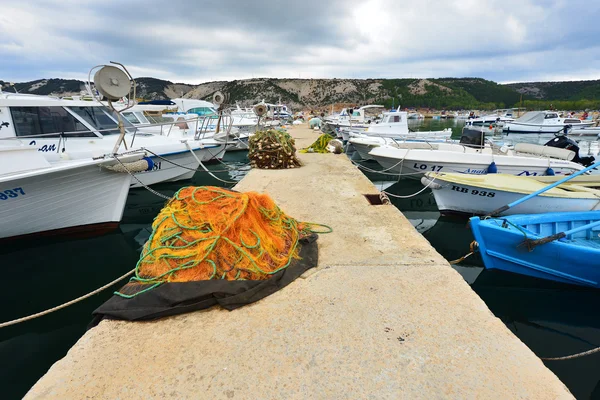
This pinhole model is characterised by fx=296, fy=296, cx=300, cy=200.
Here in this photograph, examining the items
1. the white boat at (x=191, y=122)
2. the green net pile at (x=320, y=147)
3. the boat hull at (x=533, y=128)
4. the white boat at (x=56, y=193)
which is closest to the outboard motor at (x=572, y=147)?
the green net pile at (x=320, y=147)

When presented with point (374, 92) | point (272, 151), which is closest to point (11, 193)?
point (272, 151)

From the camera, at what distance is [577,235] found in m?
4.35

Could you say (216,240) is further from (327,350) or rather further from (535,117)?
(535,117)

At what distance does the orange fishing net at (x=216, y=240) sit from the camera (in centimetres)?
260

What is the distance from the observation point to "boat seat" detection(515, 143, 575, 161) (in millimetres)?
8836

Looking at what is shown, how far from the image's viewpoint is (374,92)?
364 ft

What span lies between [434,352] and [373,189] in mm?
4329

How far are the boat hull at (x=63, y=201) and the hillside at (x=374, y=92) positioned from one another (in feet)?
318

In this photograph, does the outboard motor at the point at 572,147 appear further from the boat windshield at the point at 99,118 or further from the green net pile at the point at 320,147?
the boat windshield at the point at 99,118

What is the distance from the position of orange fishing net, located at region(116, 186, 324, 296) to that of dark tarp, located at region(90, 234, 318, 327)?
0.11 m

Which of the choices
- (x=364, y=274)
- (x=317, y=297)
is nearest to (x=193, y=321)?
(x=317, y=297)

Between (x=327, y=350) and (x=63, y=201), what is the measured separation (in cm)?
585

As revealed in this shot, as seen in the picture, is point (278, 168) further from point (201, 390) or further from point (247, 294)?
point (201, 390)

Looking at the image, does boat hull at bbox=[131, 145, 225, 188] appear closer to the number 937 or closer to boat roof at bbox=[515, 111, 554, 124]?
the number 937
